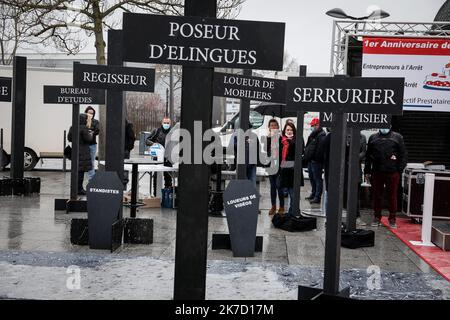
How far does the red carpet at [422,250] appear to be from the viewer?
7445 mm

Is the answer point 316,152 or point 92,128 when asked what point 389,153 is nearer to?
point 316,152

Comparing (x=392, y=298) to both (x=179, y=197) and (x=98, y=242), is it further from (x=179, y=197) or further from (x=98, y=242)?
(x=98, y=242)

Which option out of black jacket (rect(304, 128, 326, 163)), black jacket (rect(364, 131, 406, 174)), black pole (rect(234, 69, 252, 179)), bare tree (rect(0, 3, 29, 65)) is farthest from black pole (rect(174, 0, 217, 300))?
bare tree (rect(0, 3, 29, 65))

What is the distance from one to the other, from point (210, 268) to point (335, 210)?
7.36 ft

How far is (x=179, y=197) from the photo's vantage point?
436cm

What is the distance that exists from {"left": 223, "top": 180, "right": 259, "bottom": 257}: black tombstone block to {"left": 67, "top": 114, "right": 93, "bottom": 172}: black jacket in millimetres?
6063

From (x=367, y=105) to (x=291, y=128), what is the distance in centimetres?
593

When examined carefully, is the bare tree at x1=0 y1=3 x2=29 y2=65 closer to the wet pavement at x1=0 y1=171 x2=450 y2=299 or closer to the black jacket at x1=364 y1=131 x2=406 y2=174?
the wet pavement at x1=0 y1=171 x2=450 y2=299

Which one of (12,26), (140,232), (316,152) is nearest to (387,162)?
(316,152)

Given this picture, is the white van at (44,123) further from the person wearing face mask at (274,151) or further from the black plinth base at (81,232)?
the black plinth base at (81,232)

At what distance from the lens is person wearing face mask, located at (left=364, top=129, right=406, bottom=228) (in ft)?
33.1

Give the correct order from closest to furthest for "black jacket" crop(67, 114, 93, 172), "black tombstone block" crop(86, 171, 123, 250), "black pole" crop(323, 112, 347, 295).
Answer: "black pole" crop(323, 112, 347, 295), "black tombstone block" crop(86, 171, 123, 250), "black jacket" crop(67, 114, 93, 172)

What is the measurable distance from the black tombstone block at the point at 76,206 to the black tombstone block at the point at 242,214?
12.6 feet

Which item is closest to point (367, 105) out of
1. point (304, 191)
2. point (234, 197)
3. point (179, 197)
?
point (179, 197)
